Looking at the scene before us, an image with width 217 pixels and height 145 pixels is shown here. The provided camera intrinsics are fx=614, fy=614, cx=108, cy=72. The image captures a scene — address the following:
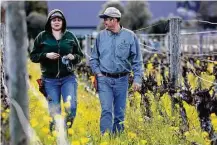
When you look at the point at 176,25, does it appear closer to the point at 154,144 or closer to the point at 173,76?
the point at 173,76

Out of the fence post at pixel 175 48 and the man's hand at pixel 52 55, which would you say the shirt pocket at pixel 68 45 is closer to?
the man's hand at pixel 52 55

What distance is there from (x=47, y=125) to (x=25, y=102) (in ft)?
10.5

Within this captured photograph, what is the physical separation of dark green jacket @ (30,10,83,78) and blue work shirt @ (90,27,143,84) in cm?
25

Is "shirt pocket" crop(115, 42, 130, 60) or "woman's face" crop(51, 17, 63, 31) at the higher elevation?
"woman's face" crop(51, 17, 63, 31)

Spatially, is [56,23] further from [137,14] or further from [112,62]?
[137,14]

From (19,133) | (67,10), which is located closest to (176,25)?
(19,133)

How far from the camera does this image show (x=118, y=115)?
6.75 meters

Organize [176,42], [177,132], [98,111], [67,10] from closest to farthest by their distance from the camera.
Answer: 1. [177,132]
2. [176,42]
3. [98,111]
4. [67,10]

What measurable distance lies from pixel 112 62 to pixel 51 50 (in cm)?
67

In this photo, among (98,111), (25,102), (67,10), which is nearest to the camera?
(25,102)

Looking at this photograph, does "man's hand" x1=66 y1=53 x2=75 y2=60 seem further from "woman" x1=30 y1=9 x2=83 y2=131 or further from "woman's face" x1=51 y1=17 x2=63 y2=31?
"woman's face" x1=51 y1=17 x2=63 y2=31

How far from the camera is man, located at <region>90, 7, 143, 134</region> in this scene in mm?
6516

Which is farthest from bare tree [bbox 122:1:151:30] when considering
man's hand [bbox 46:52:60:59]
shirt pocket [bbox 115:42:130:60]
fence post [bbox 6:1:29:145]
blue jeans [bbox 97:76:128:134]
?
fence post [bbox 6:1:29:145]

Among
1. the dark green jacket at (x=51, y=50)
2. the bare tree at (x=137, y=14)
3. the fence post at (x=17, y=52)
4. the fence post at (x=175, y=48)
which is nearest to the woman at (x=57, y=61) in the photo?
the dark green jacket at (x=51, y=50)
